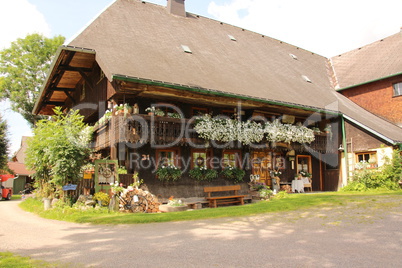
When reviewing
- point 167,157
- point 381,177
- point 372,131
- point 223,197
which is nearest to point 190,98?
point 167,157

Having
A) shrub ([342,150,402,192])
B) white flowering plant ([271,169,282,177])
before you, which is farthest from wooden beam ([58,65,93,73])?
shrub ([342,150,402,192])

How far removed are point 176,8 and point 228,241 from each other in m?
17.3

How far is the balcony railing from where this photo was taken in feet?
39.0

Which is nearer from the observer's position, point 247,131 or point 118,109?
point 118,109

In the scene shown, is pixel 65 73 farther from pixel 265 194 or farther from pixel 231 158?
pixel 265 194

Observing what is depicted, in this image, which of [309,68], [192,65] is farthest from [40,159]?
[309,68]

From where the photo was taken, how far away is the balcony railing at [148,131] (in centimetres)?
1188

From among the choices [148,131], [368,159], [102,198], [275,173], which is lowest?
[102,198]

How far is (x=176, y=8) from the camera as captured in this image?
20.7 m

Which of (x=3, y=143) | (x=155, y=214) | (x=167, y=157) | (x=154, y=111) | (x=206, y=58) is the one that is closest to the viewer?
(x=155, y=214)

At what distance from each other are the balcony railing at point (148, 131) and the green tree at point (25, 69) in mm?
21344

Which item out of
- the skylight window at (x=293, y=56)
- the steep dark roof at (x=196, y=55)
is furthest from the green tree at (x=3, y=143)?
the skylight window at (x=293, y=56)

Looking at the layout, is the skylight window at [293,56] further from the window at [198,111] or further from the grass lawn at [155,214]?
the grass lawn at [155,214]

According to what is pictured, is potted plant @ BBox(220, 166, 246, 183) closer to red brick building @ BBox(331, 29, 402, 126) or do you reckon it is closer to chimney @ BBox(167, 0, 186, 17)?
chimney @ BBox(167, 0, 186, 17)
